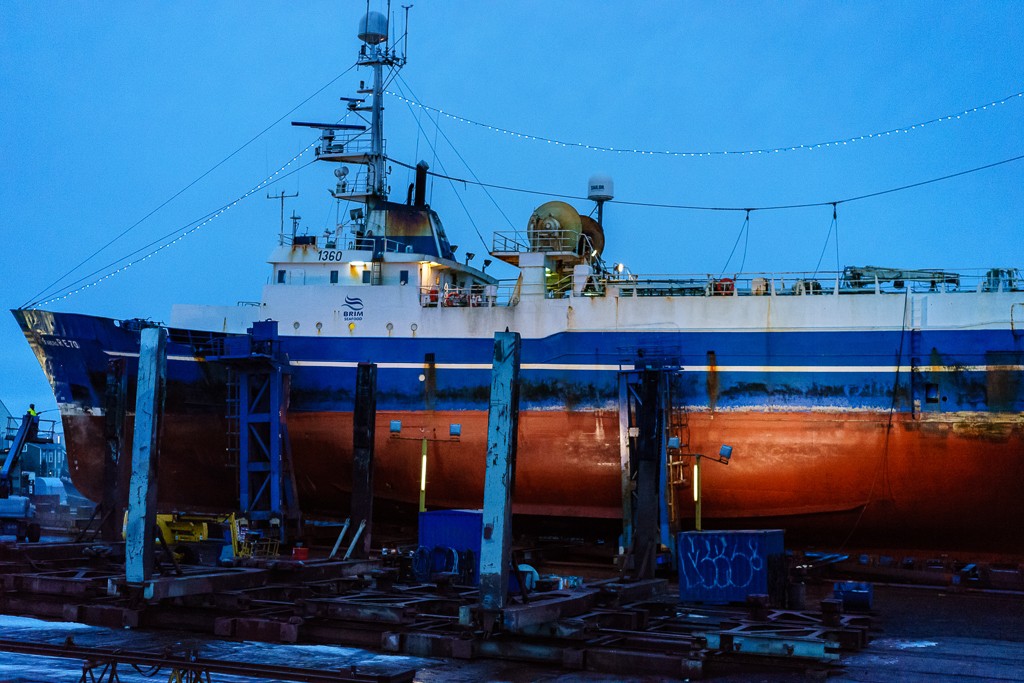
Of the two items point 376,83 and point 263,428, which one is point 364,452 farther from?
point 376,83

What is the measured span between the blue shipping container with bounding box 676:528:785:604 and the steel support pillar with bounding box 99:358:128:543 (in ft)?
36.1

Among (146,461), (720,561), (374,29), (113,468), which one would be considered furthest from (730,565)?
(374,29)

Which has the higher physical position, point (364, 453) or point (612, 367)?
point (612, 367)

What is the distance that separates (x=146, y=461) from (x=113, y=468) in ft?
24.3

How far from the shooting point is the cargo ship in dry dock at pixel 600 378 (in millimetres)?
22703

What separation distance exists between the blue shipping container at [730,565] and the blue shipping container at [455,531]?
3315 millimetres

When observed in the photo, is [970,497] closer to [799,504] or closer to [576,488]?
[799,504]

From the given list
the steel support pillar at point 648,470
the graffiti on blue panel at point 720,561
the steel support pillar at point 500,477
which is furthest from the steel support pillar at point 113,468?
the graffiti on blue panel at point 720,561

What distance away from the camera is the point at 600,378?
961 inches

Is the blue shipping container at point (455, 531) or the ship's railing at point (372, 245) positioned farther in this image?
the ship's railing at point (372, 245)

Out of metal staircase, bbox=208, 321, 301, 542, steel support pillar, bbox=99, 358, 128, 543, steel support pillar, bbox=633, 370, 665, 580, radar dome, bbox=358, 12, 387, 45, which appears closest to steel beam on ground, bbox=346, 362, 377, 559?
metal staircase, bbox=208, 321, 301, 542

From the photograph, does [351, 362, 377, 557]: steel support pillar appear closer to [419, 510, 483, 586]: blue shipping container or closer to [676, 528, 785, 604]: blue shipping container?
[419, 510, 483, 586]: blue shipping container

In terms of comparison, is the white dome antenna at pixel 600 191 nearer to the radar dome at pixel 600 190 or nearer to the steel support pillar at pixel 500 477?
the radar dome at pixel 600 190

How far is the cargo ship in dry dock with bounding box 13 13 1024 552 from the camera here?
2270 centimetres
